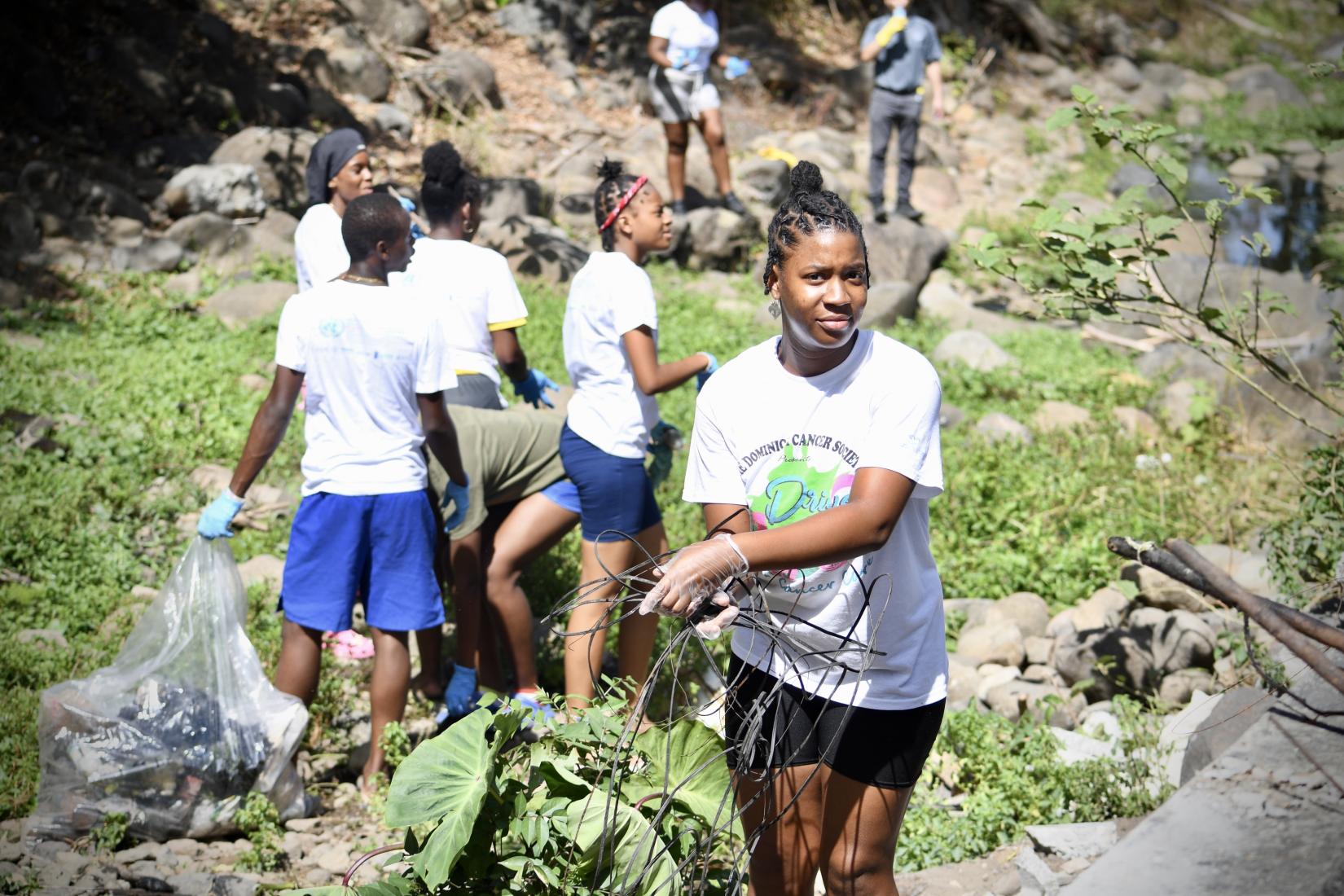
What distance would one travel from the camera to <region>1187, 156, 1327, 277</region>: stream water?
38.1ft

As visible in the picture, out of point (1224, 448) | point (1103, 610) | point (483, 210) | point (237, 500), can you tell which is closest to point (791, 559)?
point (237, 500)

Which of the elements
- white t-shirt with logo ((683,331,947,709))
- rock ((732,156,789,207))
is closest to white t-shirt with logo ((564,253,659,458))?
white t-shirt with logo ((683,331,947,709))

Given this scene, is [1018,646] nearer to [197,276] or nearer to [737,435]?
[737,435]

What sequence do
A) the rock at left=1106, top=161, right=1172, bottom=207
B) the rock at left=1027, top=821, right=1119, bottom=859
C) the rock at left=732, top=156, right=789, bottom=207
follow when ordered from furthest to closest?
the rock at left=1106, top=161, right=1172, bottom=207
the rock at left=732, top=156, right=789, bottom=207
the rock at left=1027, top=821, right=1119, bottom=859

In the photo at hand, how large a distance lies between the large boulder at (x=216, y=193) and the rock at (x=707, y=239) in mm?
3079

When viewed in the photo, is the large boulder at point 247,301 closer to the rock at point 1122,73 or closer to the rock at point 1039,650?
the rock at point 1039,650

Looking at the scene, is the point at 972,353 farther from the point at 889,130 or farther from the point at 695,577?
the point at 695,577

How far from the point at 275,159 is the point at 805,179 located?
24.6ft

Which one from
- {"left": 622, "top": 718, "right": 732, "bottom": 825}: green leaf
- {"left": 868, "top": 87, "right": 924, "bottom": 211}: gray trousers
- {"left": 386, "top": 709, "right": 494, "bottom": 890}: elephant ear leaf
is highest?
{"left": 386, "top": 709, "right": 494, "bottom": 890}: elephant ear leaf

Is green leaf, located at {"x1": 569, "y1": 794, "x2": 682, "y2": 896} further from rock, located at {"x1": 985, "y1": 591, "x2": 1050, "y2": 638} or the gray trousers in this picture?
the gray trousers

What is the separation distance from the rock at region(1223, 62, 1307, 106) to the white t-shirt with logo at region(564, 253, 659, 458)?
1487cm

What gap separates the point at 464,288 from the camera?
4.42 m

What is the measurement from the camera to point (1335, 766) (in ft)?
7.52

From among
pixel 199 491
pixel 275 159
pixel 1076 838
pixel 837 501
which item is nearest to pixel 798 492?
pixel 837 501
